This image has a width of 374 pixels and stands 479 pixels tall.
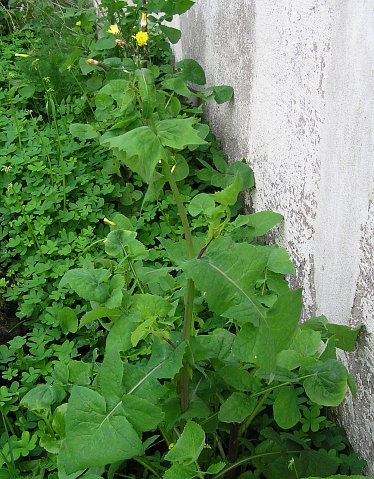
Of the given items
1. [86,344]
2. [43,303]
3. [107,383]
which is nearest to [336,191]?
[107,383]

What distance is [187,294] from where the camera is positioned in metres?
1.50

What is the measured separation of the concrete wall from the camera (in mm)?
1683

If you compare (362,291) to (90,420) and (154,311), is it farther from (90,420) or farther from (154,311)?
(90,420)

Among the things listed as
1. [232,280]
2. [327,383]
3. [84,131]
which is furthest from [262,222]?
[84,131]

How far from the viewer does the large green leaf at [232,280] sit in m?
1.31

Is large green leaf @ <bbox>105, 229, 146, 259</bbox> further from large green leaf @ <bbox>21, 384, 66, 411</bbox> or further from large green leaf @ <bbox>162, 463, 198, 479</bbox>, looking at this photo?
large green leaf @ <bbox>162, 463, 198, 479</bbox>

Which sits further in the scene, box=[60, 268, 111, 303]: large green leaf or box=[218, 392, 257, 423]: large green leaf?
box=[60, 268, 111, 303]: large green leaf

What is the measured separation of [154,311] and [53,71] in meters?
2.88

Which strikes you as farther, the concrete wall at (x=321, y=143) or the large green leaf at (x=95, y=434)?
the concrete wall at (x=321, y=143)

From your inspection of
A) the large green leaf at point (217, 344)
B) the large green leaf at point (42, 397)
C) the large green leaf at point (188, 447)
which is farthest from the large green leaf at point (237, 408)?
the large green leaf at point (42, 397)

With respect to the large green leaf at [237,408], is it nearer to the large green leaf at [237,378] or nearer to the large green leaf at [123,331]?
the large green leaf at [237,378]

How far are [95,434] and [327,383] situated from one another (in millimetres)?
578

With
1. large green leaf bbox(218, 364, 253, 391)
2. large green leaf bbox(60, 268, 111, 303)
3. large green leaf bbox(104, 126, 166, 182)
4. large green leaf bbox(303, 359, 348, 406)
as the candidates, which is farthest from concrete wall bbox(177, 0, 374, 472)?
large green leaf bbox(60, 268, 111, 303)

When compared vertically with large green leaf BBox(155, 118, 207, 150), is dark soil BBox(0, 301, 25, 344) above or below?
below
